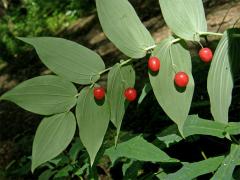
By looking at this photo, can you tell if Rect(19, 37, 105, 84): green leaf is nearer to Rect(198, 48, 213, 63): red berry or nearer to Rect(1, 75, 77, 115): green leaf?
Rect(1, 75, 77, 115): green leaf

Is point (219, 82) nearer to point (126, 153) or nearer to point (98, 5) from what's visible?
point (98, 5)

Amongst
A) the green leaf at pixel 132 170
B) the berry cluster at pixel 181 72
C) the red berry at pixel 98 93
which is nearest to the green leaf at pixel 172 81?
the berry cluster at pixel 181 72

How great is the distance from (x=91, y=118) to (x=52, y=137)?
0.14 m

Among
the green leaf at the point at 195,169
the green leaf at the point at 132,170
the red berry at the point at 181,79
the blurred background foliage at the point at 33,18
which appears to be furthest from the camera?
the blurred background foliage at the point at 33,18

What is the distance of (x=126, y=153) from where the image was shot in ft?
5.69

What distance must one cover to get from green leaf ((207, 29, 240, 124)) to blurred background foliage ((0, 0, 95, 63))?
854cm

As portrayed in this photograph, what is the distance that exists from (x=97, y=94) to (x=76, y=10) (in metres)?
8.91

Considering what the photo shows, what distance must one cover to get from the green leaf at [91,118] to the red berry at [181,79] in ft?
0.92

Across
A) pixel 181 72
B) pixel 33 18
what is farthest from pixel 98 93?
pixel 33 18

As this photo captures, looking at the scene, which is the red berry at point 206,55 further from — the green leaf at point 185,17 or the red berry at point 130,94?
the red berry at point 130,94

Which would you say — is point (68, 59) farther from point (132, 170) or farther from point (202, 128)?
point (132, 170)

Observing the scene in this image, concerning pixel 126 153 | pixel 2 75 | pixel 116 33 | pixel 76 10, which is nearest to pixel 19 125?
pixel 2 75

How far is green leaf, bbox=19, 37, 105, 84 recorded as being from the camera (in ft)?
4.56

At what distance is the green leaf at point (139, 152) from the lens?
172 cm
